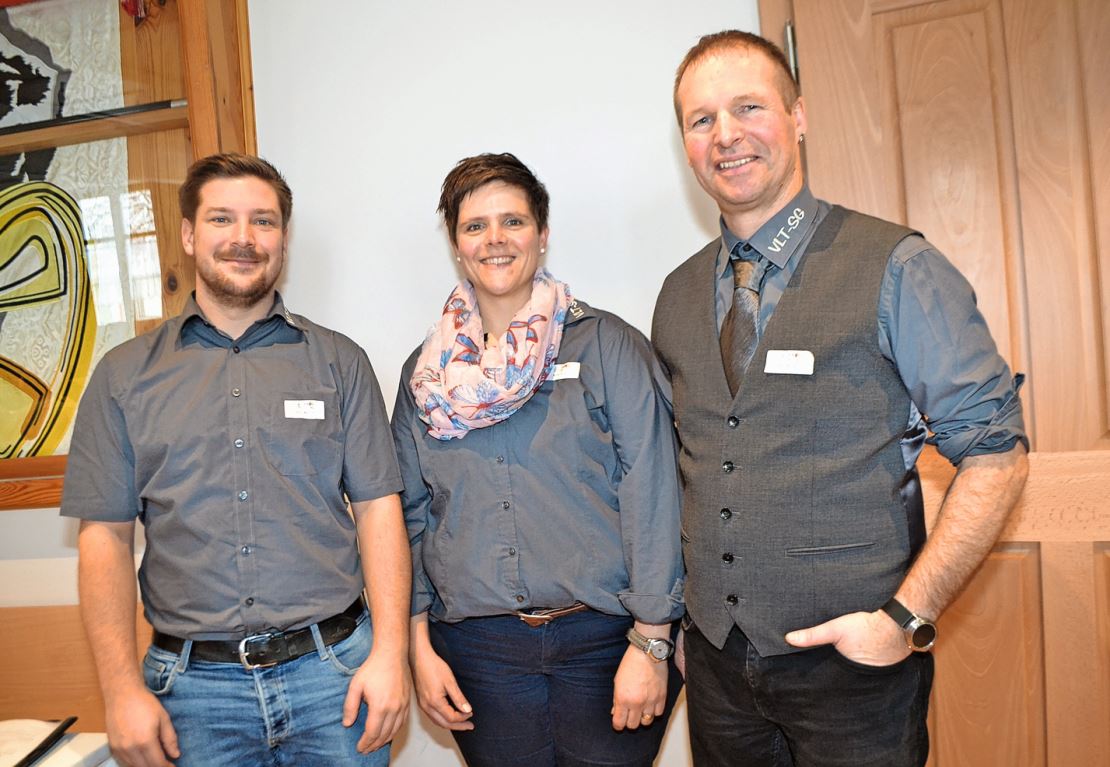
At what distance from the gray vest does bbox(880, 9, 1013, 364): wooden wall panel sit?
74 cm

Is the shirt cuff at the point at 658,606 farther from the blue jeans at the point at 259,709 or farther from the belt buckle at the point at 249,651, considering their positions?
the belt buckle at the point at 249,651

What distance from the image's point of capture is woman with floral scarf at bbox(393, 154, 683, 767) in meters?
1.69

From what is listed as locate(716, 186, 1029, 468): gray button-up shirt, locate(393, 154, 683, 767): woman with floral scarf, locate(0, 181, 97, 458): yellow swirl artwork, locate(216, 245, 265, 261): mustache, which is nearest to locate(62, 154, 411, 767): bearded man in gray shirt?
locate(216, 245, 265, 261): mustache

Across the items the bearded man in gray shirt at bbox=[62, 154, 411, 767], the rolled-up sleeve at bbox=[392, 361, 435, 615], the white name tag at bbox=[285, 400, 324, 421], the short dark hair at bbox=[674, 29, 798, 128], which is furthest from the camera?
the rolled-up sleeve at bbox=[392, 361, 435, 615]

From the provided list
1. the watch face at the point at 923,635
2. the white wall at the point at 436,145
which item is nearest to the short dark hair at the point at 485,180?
the white wall at the point at 436,145

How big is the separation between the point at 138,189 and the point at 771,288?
6.67 ft

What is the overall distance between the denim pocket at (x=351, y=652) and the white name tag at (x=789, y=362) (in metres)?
1.02

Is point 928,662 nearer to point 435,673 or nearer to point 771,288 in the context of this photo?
point 771,288

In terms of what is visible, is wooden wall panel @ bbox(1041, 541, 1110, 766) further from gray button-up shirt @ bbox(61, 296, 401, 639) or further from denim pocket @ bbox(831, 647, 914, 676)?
gray button-up shirt @ bbox(61, 296, 401, 639)

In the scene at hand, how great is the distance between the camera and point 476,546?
5.73 feet

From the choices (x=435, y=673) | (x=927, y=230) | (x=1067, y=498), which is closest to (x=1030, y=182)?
(x=927, y=230)

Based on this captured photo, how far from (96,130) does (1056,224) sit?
108 inches

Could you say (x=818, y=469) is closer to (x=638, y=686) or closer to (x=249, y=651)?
(x=638, y=686)

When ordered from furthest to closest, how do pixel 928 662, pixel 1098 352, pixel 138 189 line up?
pixel 138 189
pixel 1098 352
pixel 928 662
